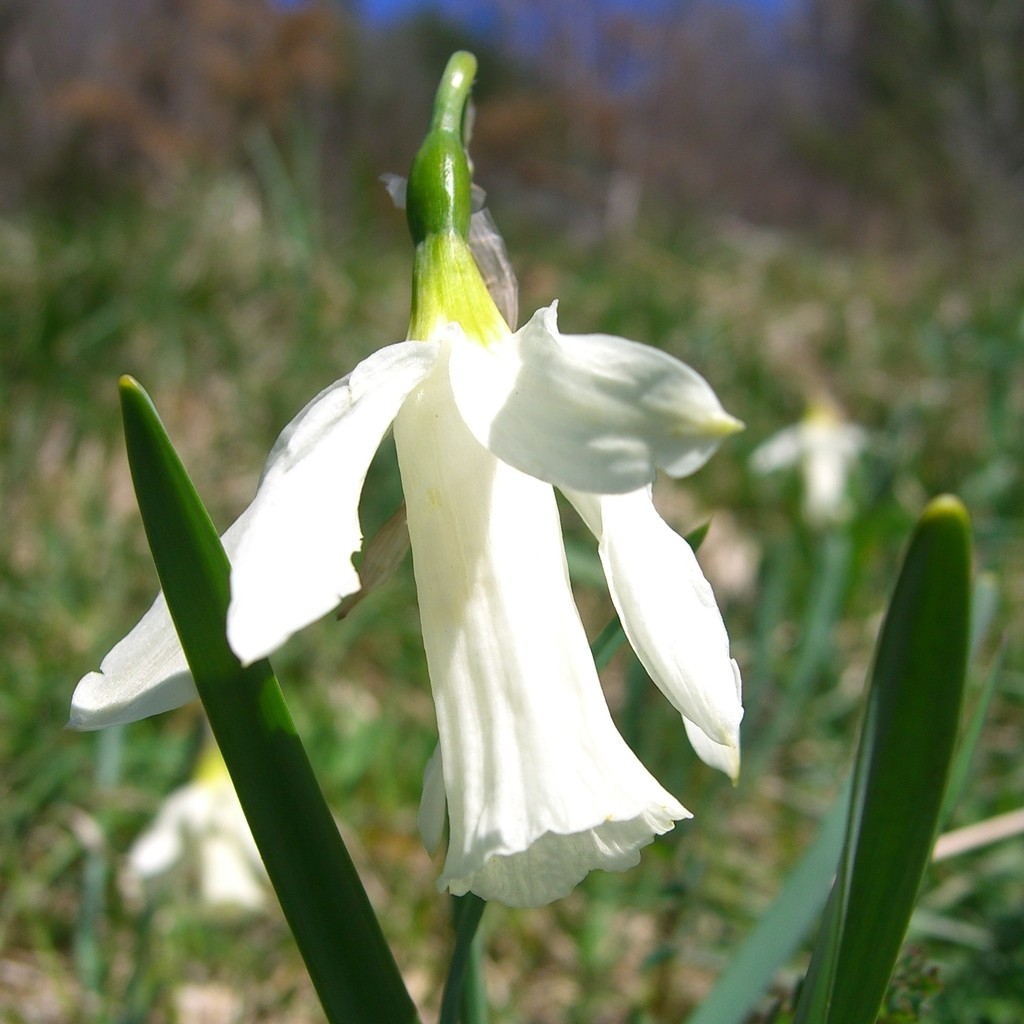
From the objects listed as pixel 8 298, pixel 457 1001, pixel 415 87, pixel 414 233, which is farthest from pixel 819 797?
pixel 415 87

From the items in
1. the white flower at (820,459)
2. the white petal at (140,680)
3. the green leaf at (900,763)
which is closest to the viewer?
the green leaf at (900,763)

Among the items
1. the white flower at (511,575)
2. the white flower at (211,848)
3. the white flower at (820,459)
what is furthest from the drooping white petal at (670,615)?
A: the white flower at (820,459)

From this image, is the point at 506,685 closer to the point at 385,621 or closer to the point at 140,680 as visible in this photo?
the point at 140,680

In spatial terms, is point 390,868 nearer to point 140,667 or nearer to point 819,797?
point 819,797

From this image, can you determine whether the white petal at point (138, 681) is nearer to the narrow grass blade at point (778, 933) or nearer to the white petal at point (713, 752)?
the white petal at point (713, 752)

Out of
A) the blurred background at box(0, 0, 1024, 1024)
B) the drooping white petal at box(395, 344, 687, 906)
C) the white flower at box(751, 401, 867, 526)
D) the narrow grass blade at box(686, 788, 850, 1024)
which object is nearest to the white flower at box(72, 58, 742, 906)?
the drooping white petal at box(395, 344, 687, 906)

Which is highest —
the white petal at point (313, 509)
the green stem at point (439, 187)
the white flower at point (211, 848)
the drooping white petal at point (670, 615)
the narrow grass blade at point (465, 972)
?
the green stem at point (439, 187)
